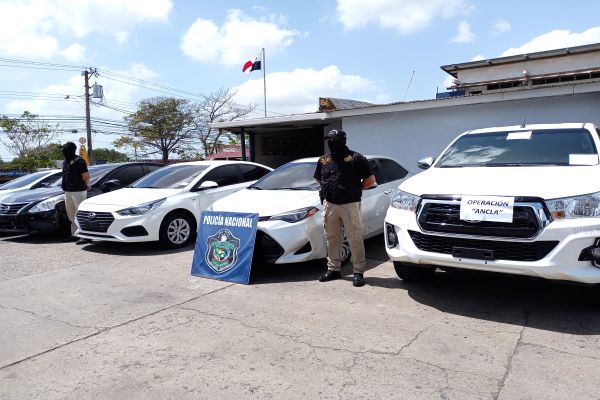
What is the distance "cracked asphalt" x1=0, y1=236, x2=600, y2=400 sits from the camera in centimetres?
299

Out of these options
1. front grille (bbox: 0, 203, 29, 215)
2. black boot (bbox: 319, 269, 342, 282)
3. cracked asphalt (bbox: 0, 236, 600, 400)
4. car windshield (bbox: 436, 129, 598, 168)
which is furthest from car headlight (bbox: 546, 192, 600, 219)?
front grille (bbox: 0, 203, 29, 215)

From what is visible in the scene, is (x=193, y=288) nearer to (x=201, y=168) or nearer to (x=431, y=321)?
(x=431, y=321)

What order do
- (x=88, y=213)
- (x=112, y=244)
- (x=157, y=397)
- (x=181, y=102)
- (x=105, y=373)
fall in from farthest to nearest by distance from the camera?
(x=181, y=102) < (x=112, y=244) < (x=88, y=213) < (x=105, y=373) < (x=157, y=397)

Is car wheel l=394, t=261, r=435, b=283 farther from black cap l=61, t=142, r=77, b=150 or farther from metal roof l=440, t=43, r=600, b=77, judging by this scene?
metal roof l=440, t=43, r=600, b=77

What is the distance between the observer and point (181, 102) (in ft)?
134

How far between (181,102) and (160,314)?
38.9 metres

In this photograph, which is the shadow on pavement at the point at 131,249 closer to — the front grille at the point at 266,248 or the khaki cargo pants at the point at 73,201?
the khaki cargo pants at the point at 73,201

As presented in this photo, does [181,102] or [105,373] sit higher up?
[181,102]

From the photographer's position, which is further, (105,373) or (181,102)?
(181,102)

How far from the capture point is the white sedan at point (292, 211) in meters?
5.46

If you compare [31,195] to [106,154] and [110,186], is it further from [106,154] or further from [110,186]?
[106,154]

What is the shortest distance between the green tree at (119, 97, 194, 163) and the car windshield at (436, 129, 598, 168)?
3837 cm

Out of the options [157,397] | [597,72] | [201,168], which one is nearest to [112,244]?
[201,168]

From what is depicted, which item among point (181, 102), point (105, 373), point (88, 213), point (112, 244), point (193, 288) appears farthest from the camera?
point (181, 102)
